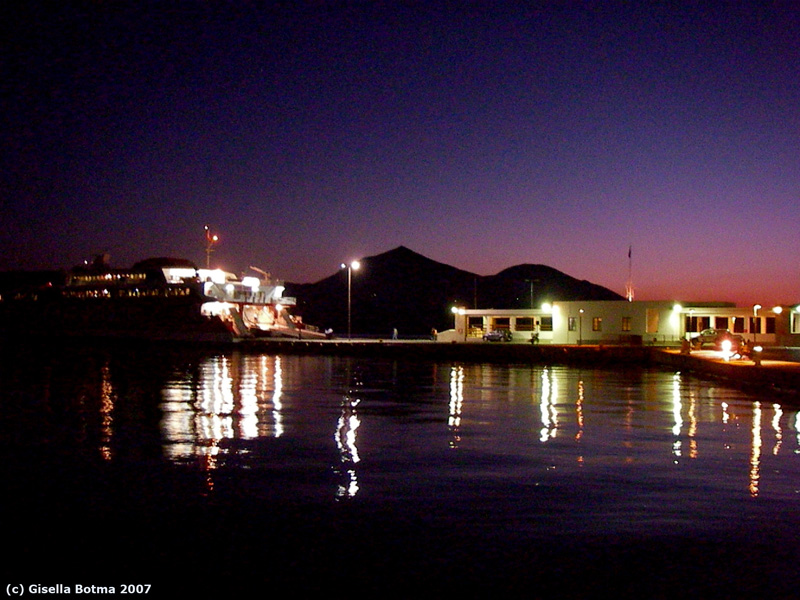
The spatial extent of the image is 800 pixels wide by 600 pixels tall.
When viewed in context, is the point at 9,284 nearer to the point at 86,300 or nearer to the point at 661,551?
the point at 86,300

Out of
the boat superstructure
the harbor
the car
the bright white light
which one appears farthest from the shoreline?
the car

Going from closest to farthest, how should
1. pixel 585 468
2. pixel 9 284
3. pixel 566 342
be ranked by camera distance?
1. pixel 585 468
2. pixel 566 342
3. pixel 9 284

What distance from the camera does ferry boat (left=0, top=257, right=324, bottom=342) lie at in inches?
3322

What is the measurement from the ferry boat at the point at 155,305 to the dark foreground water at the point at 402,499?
58561 millimetres

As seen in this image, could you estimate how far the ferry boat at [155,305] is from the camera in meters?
84.4

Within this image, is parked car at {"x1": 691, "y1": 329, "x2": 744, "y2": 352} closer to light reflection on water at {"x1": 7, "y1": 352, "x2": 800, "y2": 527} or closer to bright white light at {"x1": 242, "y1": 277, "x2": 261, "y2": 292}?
light reflection on water at {"x1": 7, "y1": 352, "x2": 800, "y2": 527}

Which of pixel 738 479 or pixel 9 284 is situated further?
pixel 9 284

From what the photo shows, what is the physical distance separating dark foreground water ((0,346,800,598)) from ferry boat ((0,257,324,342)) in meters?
58.6

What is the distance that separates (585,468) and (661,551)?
5.34 m

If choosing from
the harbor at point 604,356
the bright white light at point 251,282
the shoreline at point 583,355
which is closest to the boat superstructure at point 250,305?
the bright white light at point 251,282

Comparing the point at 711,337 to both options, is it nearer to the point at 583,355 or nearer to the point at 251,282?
the point at 583,355

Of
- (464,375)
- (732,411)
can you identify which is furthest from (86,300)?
(732,411)

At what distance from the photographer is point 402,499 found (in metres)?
12.4

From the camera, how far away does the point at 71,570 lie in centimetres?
915
